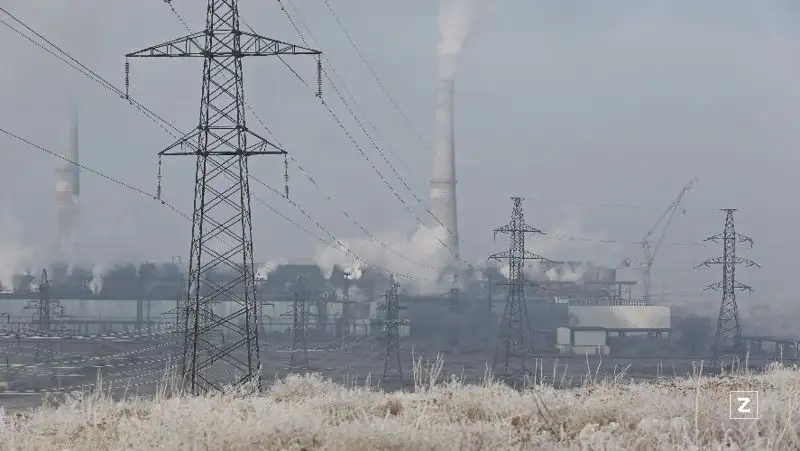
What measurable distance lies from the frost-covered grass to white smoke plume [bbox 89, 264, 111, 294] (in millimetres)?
115836

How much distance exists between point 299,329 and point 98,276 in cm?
3058

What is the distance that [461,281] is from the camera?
14375cm

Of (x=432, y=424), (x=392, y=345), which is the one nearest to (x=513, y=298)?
(x=392, y=345)

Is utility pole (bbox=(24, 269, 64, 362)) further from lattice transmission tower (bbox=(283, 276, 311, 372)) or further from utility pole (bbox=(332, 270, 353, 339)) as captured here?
utility pole (bbox=(332, 270, 353, 339))

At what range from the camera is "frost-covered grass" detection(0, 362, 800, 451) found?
8375mm

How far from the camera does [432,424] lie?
9.64 metres

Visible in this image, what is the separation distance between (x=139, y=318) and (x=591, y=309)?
50.7m

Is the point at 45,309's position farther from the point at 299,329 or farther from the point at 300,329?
the point at 299,329

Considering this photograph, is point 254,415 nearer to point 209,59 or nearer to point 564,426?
point 564,426

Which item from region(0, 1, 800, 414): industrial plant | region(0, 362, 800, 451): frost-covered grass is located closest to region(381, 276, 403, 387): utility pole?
region(0, 1, 800, 414): industrial plant

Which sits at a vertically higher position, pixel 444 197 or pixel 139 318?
pixel 444 197

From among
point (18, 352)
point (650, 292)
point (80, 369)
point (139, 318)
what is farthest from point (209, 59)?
point (650, 292)

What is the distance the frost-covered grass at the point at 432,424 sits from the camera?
8375mm

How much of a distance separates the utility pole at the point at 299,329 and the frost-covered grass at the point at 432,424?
66361mm
